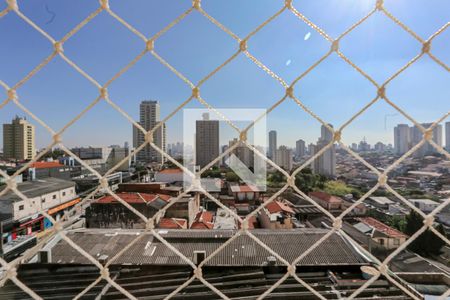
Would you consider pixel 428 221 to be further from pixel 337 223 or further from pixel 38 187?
pixel 38 187

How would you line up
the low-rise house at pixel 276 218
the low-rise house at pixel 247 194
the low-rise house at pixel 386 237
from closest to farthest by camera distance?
the low-rise house at pixel 386 237
the low-rise house at pixel 276 218
the low-rise house at pixel 247 194

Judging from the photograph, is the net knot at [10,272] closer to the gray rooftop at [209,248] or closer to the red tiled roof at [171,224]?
the gray rooftop at [209,248]

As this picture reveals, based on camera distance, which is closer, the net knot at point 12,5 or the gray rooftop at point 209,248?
the net knot at point 12,5

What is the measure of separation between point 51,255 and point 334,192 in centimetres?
988

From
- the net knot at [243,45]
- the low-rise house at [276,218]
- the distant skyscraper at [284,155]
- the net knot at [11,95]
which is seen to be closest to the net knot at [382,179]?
the net knot at [243,45]

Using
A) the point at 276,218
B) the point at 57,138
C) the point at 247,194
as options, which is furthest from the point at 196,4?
the point at 247,194

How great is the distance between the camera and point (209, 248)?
133 inches

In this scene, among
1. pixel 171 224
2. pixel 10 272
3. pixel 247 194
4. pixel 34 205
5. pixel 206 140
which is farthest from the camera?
pixel 247 194

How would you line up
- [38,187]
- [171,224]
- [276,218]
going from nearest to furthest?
1. [171,224]
2. [276,218]
3. [38,187]

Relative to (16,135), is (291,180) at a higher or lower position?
lower

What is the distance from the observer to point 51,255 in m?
3.01

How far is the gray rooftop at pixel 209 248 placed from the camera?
2.87 metres

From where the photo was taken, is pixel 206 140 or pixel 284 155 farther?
pixel 284 155

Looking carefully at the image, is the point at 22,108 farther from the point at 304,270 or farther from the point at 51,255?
the point at 51,255
